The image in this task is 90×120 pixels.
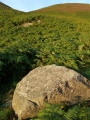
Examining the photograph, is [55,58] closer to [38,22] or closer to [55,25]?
[55,25]

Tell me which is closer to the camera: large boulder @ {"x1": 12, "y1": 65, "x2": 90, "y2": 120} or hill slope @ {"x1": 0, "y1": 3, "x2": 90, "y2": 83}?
large boulder @ {"x1": 12, "y1": 65, "x2": 90, "y2": 120}

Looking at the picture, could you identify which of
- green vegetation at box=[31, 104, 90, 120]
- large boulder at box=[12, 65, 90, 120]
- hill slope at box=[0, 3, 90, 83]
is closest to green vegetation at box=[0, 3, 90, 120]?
hill slope at box=[0, 3, 90, 83]

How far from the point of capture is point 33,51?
16297mm

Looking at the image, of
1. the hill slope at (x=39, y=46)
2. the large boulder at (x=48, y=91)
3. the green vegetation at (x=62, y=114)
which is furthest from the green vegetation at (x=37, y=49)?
the large boulder at (x=48, y=91)

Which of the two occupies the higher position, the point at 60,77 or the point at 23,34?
the point at 60,77

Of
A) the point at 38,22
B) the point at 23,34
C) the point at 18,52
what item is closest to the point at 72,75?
the point at 18,52

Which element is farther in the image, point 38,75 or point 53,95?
point 38,75

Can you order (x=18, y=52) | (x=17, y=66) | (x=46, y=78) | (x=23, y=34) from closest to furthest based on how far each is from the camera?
(x=46, y=78) → (x=17, y=66) → (x=18, y=52) → (x=23, y=34)

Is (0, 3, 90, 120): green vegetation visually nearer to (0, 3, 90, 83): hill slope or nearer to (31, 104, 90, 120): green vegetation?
(0, 3, 90, 83): hill slope

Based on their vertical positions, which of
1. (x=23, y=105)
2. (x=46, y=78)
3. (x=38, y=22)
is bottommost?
(x=38, y=22)

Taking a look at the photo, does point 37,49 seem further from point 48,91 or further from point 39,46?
point 48,91

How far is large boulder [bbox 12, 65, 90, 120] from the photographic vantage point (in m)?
10.6

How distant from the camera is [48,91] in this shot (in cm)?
1064

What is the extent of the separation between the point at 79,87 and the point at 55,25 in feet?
78.3
